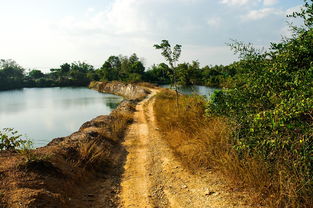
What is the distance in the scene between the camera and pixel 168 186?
6.48 m

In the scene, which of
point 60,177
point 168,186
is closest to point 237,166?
point 168,186

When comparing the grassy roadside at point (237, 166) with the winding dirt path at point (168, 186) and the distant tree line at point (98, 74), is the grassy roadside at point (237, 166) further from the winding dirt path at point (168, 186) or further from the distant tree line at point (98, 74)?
the distant tree line at point (98, 74)

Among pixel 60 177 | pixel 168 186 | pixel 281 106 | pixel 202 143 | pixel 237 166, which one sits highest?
pixel 281 106

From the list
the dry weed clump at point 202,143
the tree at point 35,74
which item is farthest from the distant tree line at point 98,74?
the dry weed clump at point 202,143

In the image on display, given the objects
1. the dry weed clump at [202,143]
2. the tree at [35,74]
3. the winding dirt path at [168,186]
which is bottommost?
the winding dirt path at [168,186]

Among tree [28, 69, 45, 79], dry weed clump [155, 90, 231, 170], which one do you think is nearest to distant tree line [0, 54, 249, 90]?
tree [28, 69, 45, 79]

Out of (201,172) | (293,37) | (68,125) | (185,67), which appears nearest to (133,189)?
(201,172)

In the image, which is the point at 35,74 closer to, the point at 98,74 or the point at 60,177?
the point at 98,74

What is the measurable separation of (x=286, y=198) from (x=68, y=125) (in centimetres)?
1918

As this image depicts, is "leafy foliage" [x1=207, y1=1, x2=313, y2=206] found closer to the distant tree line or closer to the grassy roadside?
the grassy roadside

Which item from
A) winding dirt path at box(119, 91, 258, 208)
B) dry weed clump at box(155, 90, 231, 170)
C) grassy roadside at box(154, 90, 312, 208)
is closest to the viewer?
grassy roadside at box(154, 90, 312, 208)

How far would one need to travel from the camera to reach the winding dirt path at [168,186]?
214 inches

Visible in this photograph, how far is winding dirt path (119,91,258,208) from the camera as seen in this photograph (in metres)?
5.45

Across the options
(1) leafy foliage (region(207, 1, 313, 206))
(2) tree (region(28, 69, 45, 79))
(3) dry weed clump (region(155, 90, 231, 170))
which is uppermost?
(2) tree (region(28, 69, 45, 79))
